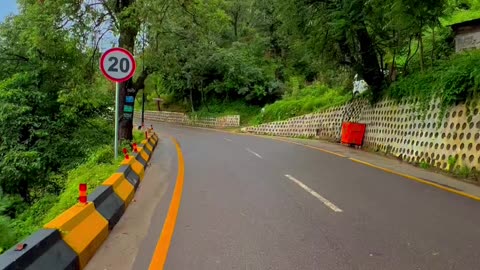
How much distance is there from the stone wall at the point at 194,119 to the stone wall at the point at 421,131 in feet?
75.7

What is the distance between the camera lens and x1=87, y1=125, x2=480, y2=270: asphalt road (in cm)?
539

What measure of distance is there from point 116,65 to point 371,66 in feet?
44.8

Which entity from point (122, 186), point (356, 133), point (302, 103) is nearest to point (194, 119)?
point (302, 103)

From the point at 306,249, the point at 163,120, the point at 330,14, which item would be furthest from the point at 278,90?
the point at 306,249

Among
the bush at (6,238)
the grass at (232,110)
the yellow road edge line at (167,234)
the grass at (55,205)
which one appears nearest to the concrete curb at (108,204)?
the grass at (55,205)

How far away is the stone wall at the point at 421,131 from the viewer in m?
13.2

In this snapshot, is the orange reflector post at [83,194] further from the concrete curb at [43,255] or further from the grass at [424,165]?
the grass at [424,165]

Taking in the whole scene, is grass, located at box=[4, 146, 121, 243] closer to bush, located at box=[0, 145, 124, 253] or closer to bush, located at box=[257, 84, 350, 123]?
bush, located at box=[0, 145, 124, 253]

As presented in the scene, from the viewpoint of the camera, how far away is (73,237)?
5273mm

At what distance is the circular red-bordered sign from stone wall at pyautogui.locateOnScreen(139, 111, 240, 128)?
37042 mm

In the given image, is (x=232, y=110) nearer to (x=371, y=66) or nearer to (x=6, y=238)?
(x=371, y=66)

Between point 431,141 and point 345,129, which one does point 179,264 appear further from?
point 345,129

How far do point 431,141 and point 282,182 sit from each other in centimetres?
651

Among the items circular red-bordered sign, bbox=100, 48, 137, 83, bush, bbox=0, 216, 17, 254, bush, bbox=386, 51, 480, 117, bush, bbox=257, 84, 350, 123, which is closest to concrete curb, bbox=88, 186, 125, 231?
bush, bbox=0, 216, 17, 254
